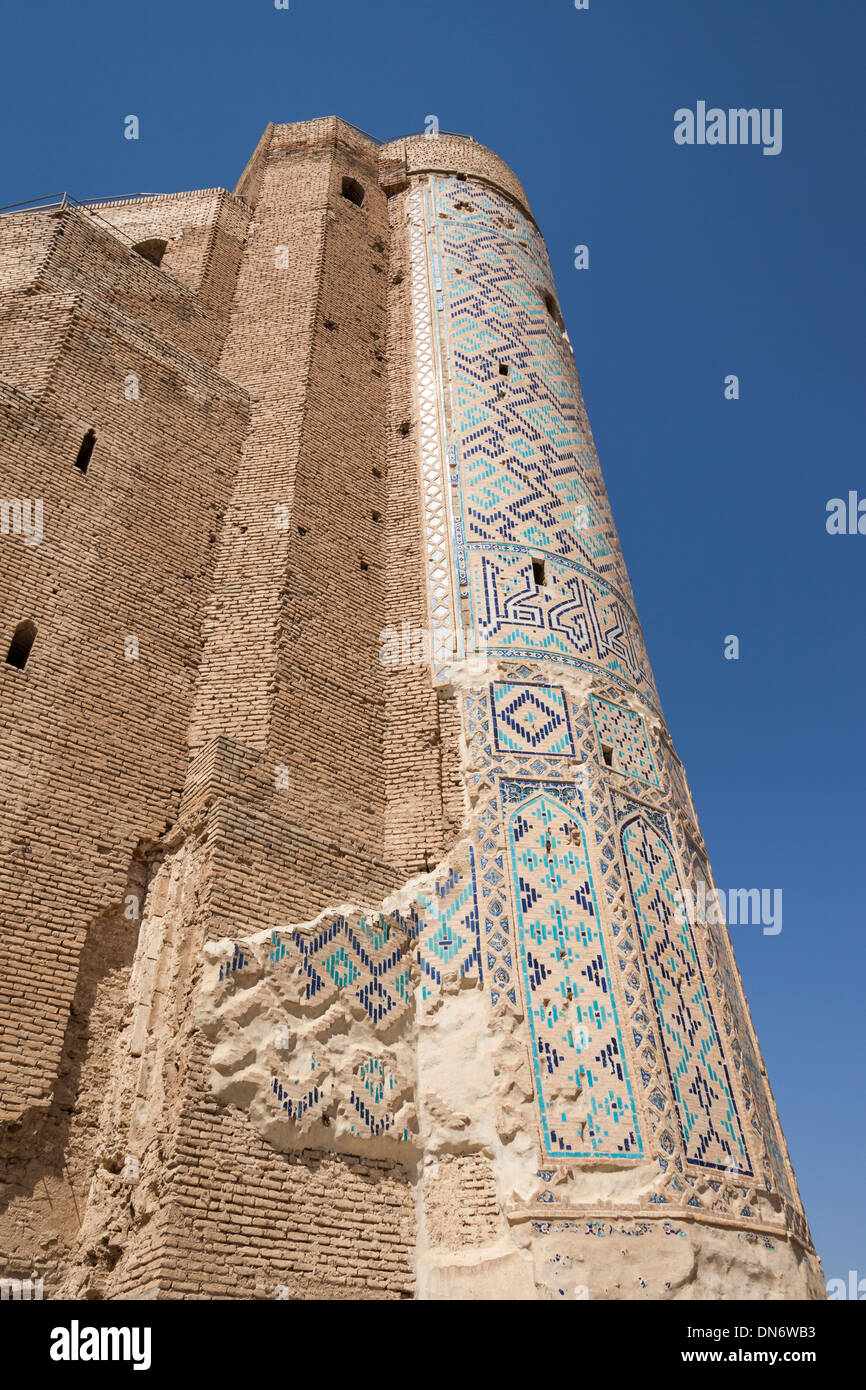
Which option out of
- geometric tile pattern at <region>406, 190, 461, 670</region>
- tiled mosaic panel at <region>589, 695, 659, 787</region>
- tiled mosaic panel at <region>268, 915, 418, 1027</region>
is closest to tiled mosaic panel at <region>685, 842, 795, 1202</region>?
tiled mosaic panel at <region>589, 695, 659, 787</region>

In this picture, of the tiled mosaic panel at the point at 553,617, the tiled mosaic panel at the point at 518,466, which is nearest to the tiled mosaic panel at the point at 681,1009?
the tiled mosaic panel at the point at 553,617

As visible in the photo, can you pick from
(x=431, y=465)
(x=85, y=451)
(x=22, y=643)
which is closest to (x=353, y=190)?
(x=431, y=465)

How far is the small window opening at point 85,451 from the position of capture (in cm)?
766

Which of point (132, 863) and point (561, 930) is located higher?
point (132, 863)

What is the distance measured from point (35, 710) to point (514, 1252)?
413cm

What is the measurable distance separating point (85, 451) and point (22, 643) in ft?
6.64

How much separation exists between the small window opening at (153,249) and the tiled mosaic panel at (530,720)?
7.92 meters

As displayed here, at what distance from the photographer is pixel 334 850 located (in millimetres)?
6488

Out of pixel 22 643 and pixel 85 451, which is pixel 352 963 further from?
pixel 85 451

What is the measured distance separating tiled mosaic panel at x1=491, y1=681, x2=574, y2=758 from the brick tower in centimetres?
3

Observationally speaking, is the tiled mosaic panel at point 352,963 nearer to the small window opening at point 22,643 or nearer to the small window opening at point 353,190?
the small window opening at point 22,643
